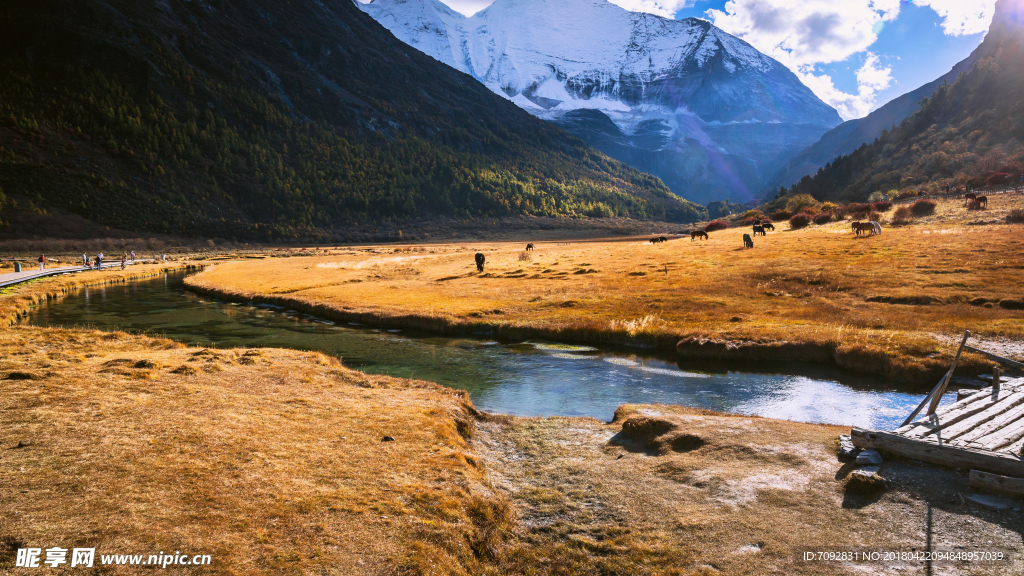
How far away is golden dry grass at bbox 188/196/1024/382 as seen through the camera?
27.5 metres

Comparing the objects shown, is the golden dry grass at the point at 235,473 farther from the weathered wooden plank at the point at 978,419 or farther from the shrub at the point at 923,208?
the shrub at the point at 923,208

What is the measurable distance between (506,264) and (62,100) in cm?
19513

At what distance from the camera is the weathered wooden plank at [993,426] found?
447 inches

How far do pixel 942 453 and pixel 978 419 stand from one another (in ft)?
9.51

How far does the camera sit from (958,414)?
13.1 meters

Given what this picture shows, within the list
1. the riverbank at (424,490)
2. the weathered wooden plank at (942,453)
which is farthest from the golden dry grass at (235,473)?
the weathered wooden plank at (942,453)

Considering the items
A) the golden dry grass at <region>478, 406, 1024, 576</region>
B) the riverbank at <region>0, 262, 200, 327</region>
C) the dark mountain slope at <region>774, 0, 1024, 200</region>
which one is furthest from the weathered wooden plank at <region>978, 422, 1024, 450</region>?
the dark mountain slope at <region>774, 0, 1024, 200</region>

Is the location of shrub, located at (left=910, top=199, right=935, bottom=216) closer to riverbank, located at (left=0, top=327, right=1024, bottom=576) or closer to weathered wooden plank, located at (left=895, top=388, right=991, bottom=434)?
weathered wooden plank, located at (left=895, top=388, right=991, bottom=434)

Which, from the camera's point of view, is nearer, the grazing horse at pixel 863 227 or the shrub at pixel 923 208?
the grazing horse at pixel 863 227

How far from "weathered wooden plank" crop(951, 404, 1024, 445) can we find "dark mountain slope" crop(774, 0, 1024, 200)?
11348 centimetres

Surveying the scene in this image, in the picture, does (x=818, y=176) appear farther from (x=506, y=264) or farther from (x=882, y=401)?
(x=882, y=401)

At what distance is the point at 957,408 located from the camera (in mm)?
13961

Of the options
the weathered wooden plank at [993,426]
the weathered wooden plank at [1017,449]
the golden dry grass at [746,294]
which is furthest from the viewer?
the golden dry grass at [746,294]

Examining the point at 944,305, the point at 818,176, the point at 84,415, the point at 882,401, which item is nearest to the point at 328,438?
the point at 84,415
